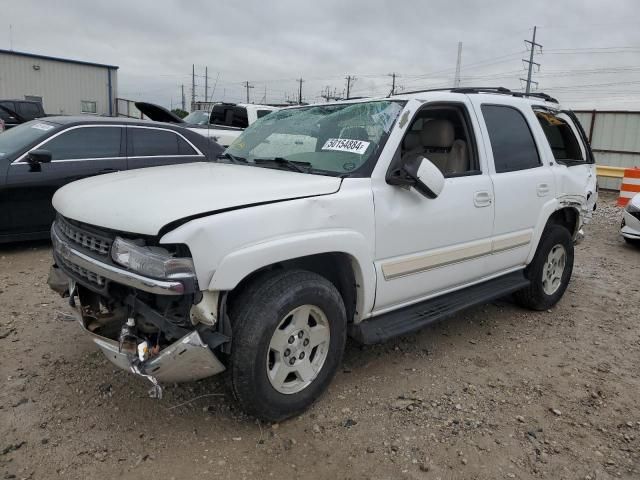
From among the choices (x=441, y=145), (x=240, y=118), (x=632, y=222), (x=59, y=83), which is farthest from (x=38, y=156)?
(x=59, y=83)

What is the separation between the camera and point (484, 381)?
3.54 metres

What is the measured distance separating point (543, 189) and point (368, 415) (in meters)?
2.59

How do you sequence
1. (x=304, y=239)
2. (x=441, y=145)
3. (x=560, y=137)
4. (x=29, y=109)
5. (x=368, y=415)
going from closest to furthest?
(x=304, y=239) < (x=368, y=415) < (x=441, y=145) < (x=560, y=137) < (x=29, y=109)

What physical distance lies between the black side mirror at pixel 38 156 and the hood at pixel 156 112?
1.74 meters

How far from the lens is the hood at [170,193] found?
2.43m

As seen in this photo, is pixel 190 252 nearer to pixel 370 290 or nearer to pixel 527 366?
pixel 370 290

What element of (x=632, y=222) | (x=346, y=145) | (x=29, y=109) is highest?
(x=29, y=109)

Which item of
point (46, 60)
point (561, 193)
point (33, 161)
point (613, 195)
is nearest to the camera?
point (561, 193)

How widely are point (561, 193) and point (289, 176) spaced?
286 cm

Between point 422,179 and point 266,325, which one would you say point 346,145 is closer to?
point 422,179

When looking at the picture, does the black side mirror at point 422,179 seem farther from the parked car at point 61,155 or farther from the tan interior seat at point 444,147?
the parked car at point 61,155

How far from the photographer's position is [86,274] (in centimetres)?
275

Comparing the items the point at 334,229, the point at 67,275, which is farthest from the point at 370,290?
the point at 67,275

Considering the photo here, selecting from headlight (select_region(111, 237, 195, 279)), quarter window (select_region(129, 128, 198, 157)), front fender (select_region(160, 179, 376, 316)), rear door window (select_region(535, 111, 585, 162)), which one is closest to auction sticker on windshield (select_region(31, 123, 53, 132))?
quarter window (select_region(129, 128, 198, 157))
